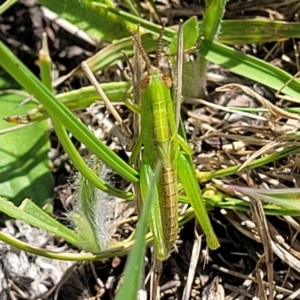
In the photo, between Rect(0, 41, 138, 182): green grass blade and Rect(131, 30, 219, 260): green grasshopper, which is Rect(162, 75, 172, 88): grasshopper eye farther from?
Rect(0, 41, 138, 182): green grass blade

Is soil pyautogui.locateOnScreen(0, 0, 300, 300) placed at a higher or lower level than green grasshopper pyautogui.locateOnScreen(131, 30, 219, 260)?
lower

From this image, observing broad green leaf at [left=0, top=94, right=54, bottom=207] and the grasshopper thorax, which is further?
broad green leaf at [left=0, top=94, right=54, bottom=207]

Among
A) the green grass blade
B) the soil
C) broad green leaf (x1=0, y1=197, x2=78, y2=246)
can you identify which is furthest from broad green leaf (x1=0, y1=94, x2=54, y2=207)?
the green grass blade

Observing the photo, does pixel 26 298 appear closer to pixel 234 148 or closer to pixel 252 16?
pixel 234 148

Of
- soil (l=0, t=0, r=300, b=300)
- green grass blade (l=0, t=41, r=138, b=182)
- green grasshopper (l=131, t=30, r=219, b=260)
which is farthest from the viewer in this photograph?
soil (l=0, t=0, r=300, b=300)

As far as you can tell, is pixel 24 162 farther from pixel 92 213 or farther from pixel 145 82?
pixel 145 82

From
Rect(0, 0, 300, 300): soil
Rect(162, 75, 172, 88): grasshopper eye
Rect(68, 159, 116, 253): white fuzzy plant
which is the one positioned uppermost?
Rect(162, 75, 172, 88): grasshopper eye
